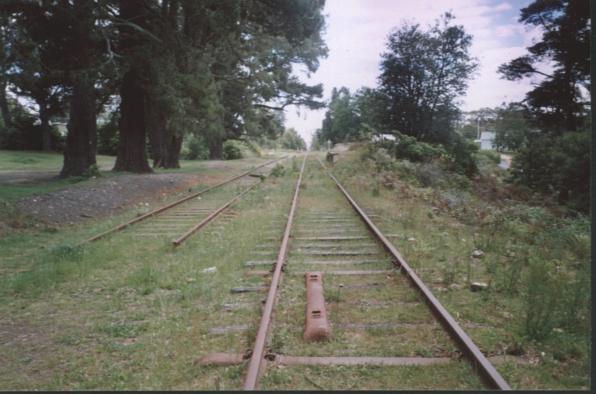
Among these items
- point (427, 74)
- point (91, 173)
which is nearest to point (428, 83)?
point (427, 74)

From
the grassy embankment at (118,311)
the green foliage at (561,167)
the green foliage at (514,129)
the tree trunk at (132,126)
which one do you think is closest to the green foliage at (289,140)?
the green foliage at (514,129)

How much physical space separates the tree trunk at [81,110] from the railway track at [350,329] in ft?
35.7

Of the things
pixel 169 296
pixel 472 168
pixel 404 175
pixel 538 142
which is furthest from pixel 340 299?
pixel 472 168

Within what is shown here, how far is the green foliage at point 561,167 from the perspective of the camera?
46.3 ft

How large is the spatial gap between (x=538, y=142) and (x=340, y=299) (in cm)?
1660

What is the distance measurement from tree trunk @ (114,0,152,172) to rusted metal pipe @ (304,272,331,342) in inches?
496

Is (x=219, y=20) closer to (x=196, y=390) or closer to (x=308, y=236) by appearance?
(x=308, y=236)

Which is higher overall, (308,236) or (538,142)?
(538,142)

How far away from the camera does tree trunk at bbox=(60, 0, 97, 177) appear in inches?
516

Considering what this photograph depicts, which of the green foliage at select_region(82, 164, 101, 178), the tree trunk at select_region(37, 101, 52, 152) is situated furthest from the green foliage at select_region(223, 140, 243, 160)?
the green foliage at select_region(82, 164, 101, 178)

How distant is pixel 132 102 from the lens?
54.7ft

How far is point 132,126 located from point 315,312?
1553 centimetres

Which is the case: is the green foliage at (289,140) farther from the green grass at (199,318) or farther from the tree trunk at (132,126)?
the green grass at (199,318)

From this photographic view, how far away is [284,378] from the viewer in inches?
115
